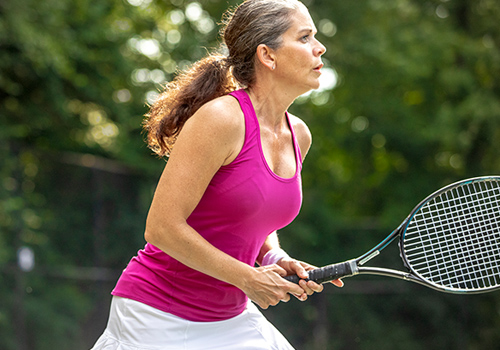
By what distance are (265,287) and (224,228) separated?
0.78 feet

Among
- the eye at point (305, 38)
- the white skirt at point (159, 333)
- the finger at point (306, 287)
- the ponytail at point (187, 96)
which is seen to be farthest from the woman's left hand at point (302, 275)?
the eye at point (305, 38)

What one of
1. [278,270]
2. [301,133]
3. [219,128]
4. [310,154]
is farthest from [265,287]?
[310,154]

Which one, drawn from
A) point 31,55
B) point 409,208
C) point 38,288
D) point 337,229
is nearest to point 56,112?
point 31,55

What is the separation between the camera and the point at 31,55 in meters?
6.25

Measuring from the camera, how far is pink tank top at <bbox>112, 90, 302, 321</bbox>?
80.9 inches

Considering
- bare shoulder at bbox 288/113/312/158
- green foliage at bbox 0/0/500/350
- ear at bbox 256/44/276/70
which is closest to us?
ear at bbox 256/44/276/70

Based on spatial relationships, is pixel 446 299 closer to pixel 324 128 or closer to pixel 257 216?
pixel 324 128

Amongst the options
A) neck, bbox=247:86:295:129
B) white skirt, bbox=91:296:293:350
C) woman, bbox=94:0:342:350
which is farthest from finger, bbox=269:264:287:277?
neck, bbox=247:86:295:129

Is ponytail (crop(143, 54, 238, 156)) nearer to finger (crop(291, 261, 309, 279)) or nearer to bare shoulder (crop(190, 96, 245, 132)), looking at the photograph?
bare shoulder (crop(190, 96, 245, 132))

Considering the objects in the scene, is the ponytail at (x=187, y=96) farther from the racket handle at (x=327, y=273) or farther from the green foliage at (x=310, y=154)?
the green foliage at (x=310, y=154)

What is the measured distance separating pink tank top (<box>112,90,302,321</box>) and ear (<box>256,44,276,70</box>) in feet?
0.44

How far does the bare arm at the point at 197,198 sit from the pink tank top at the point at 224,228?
77 mm

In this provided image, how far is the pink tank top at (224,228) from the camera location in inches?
80.9

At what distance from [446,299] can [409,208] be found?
152 cm
